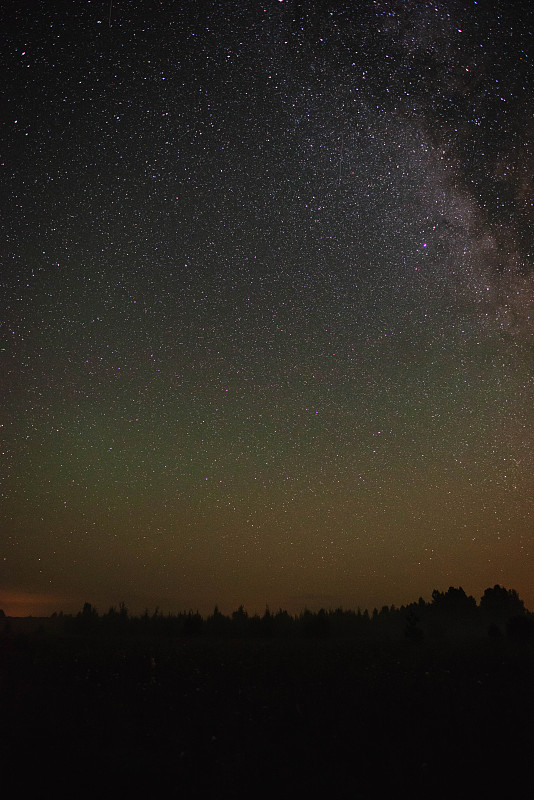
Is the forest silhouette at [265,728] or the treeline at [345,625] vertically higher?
the forest silhouette at [265,728]

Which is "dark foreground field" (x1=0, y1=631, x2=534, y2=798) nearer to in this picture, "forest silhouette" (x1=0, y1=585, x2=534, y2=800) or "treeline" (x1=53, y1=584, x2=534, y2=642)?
"forest silhouette" (x1=0, y1=585, x2=534, y2=800)

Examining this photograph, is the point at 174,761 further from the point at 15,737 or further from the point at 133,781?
the point at 15,737

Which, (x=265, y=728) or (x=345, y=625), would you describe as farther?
(x=345, y=625)

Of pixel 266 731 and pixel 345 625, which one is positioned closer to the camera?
pixel 266 731

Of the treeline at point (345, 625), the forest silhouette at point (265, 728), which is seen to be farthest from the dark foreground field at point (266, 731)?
the treeline at point (345, 625)

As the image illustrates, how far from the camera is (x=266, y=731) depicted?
307 inches

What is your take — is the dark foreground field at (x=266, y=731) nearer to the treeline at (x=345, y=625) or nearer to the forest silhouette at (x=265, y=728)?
the forest silhouette at (x=265, y=728)

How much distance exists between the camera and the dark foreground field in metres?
6.08

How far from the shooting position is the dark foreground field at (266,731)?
239 inches

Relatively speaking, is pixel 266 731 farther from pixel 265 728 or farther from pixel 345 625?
pixel 345 625

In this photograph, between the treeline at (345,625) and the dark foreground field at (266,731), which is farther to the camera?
the treeline at (345,625)

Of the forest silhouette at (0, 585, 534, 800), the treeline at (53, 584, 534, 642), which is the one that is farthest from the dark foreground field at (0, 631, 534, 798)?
the treeline at (53, 584, 534, 642)

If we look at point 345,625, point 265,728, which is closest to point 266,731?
point 265,728

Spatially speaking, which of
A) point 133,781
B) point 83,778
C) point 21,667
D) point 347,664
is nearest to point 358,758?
point 133,781
